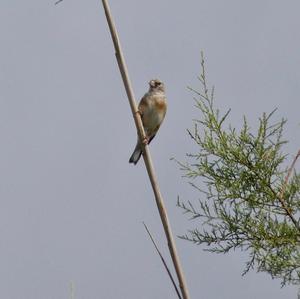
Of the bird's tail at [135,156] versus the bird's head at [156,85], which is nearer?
the bird's tail at [135,156]

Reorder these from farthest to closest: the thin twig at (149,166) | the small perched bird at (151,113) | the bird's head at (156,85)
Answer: the bird's head at (156,85) < the small perched bird at (151,113) < the thin twig at (149,166)

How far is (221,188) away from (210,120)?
0.39 m

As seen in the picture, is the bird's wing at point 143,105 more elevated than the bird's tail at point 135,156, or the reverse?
the bird's wing at point 143,105

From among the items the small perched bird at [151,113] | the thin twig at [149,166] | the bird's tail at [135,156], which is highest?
the small perched bird at [151,113]

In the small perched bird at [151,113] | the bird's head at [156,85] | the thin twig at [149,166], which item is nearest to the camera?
the thin twig at [149,166]

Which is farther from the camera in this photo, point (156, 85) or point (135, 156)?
point (156, 85)

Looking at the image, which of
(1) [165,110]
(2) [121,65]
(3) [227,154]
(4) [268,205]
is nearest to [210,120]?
(3) [227,154]

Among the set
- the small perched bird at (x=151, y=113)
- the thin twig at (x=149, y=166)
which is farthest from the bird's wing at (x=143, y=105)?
the thin twig at (x=149, y=166)

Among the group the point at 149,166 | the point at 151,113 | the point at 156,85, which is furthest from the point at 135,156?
the point at 149,166

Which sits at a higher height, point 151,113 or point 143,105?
point 143,105

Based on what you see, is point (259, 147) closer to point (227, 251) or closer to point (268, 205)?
point (268, 205)

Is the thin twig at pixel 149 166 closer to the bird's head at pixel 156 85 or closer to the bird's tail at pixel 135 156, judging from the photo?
the bird's tail at pixel 135 156

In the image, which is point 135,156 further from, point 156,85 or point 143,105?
point 156,85

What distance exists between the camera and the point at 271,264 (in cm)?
401
